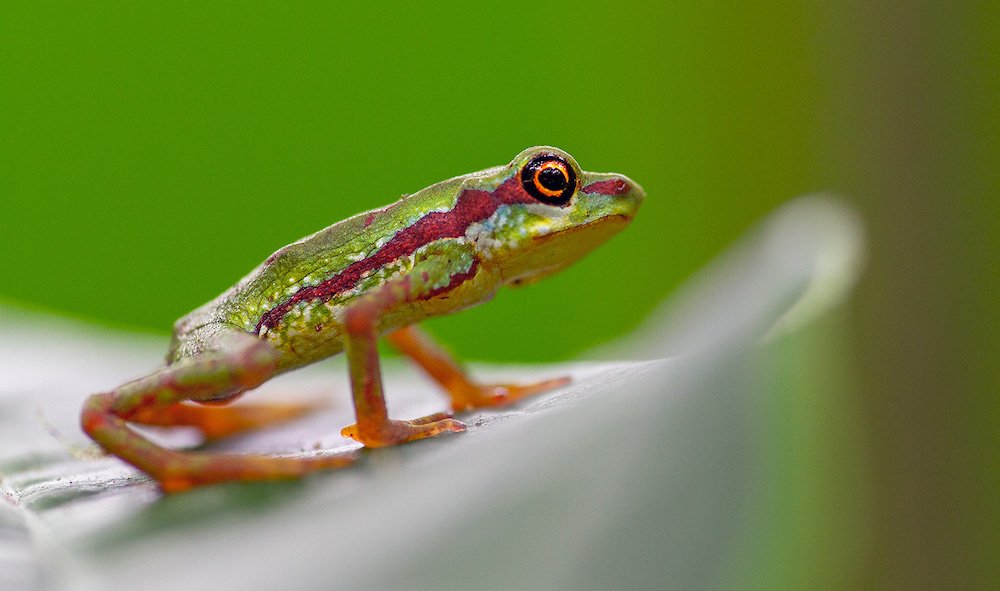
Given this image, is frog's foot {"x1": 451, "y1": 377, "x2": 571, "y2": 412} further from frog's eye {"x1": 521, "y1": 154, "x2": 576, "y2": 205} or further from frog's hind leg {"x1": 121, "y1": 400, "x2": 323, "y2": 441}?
frog's eye {"x1": 521, "y1": 154, "x2": 576, "y2": 205}

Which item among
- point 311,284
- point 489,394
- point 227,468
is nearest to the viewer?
point 227,468

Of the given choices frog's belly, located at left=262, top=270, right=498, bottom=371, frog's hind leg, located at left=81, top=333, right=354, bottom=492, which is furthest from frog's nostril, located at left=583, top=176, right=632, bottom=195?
frog's hind leg, located at left=81, top=333, right=354, bottom=492

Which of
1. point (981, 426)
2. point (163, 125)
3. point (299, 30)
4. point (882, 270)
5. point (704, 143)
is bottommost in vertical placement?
point (981, 426)

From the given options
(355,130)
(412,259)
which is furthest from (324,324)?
(355,130)

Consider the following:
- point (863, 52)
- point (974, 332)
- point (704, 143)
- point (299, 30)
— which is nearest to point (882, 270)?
point (974, 332)

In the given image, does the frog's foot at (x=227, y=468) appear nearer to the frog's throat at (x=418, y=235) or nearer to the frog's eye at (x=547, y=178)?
the frog's throat at (x=418, y=235)

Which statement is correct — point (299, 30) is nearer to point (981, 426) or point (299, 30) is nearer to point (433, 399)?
point (433, 399)

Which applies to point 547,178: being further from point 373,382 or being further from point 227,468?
point 227,468

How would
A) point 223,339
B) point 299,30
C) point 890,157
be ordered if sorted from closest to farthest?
point 223,339 → point 890,157 → point 299,30
